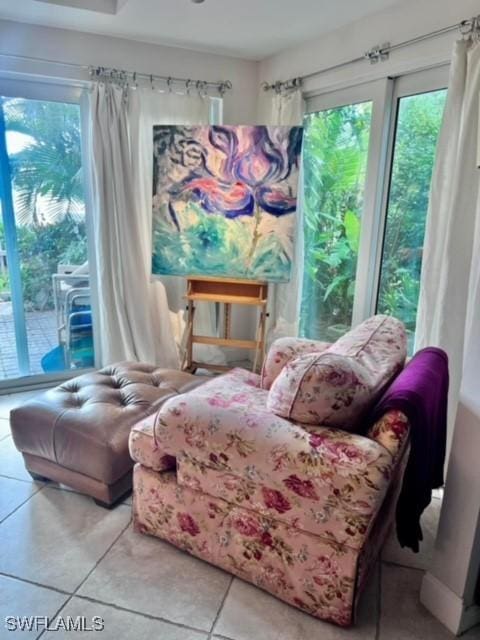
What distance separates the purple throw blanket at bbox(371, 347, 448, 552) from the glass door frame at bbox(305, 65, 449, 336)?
1.34 meters

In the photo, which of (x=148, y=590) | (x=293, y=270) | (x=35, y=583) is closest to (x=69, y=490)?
(x=35, y=583)

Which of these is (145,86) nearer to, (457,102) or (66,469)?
(457,102)

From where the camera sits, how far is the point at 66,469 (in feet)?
6.72

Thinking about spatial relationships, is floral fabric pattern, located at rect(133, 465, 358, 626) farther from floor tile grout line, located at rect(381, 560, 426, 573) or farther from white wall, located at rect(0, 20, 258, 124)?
white wall, located at rect(0, 20, 258, 124)

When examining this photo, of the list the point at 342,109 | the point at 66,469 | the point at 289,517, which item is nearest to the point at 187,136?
the point at 342,109

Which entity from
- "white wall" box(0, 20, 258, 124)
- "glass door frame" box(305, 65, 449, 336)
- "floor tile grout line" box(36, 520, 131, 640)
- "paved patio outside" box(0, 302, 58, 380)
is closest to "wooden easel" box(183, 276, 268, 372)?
"glass door frame" box(305, 65, 449, 336)

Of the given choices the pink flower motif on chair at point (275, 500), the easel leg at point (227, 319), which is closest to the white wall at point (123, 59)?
the easel leg at point (227, 319)

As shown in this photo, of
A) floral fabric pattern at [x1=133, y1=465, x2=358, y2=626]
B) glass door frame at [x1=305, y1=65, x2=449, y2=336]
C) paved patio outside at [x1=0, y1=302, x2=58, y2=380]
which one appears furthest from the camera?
paved patio outside at [x1=0, y1=302, x2=58, y2=380]

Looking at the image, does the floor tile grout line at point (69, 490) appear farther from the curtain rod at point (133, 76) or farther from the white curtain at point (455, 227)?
the curtain rod at point (133, 76)

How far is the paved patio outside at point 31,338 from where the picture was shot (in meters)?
3.27

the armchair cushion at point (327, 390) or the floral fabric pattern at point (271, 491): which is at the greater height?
the armchair cushion at point (327, 390)

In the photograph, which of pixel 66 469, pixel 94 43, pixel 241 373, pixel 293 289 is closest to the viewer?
pixel 66 469

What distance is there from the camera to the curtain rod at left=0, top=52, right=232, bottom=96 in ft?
9.35

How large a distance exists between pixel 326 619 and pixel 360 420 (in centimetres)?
67
